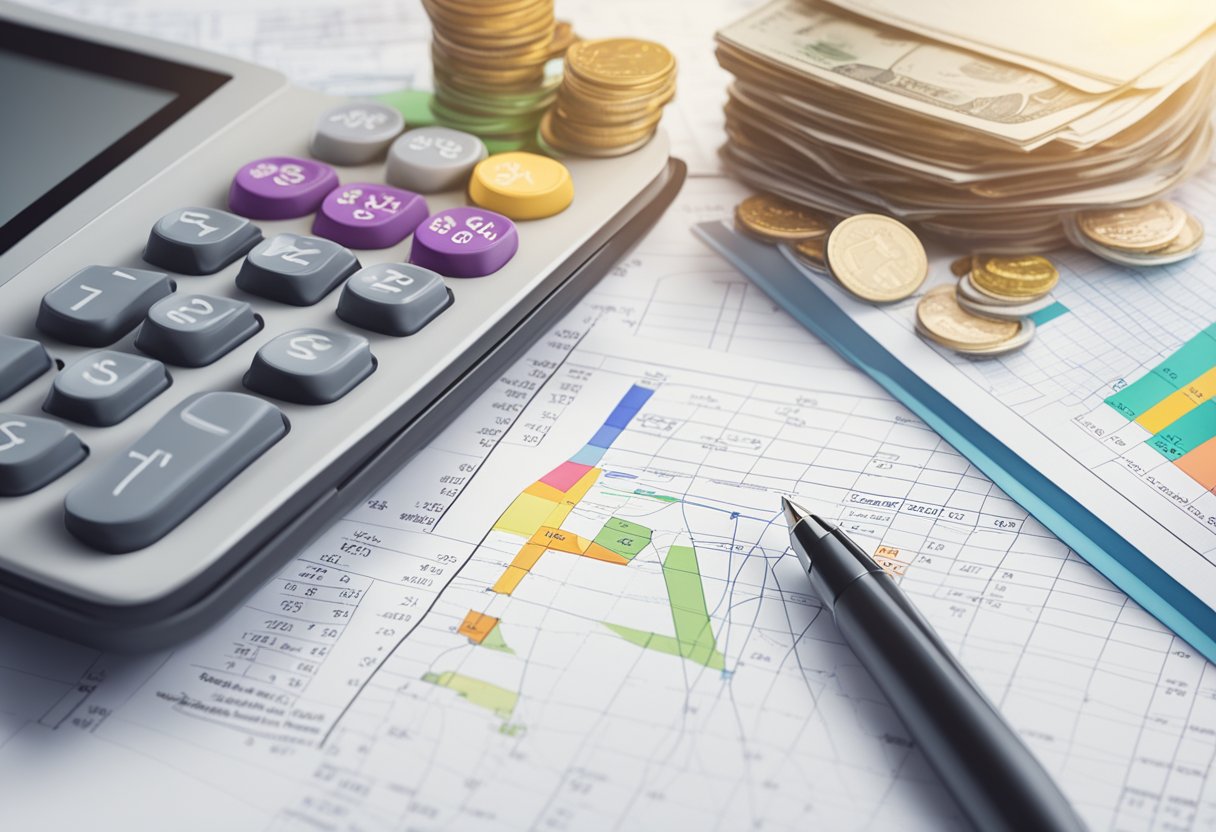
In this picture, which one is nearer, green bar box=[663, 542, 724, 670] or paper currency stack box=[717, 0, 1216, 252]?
green bar box=[663, 542, 724, 670]

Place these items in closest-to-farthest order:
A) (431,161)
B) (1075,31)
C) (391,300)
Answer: (391,300) < (431,161) < (1075,31)

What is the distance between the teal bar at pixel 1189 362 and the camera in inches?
22.9

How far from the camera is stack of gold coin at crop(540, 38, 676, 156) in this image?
2.09 ft

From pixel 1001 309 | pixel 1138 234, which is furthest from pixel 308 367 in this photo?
pixel 1138 234

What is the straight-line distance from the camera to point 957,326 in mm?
612

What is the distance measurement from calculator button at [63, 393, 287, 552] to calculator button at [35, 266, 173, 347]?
0.07m

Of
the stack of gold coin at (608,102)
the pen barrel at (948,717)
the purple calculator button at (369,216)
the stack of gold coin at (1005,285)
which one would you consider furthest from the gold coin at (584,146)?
the pen barrel at (948,717)

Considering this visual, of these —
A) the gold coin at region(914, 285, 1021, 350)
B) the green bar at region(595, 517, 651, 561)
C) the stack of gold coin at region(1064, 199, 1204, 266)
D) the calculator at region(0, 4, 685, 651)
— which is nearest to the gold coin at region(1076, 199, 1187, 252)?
the stack of gold coin at region(1064, 199, 1204, 266)

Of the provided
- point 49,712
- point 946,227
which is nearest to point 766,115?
point 946,227

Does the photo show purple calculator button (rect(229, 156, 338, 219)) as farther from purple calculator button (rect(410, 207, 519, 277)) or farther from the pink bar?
the pink bar

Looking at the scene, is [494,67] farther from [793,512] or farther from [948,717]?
[948,717]

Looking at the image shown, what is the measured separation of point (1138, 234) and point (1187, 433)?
0.17 m

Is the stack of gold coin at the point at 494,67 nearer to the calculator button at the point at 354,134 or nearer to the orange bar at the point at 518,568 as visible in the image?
the calculator button at the point at 354,134

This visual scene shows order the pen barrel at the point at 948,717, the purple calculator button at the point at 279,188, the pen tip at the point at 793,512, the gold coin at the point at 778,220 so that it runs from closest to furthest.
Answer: the pen barrel at the point at 948,717
the pen tip at the point at 793,512
the purple calculator button at the point at 279,188
the gold coin at the point at 778,220
